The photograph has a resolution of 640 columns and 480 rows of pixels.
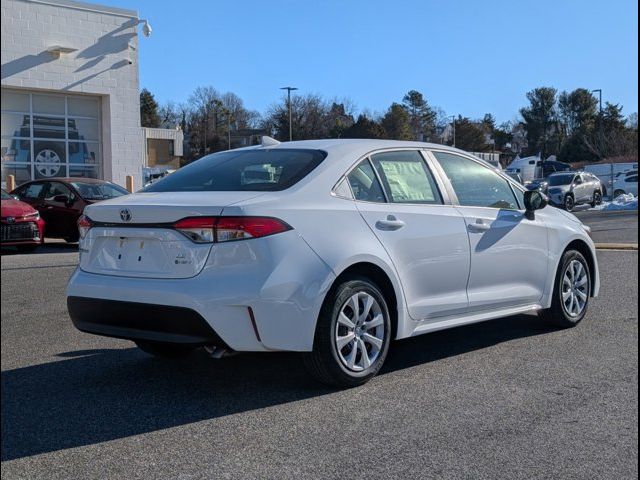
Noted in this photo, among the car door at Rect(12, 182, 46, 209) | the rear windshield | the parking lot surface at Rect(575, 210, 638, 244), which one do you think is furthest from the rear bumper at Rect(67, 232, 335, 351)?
the parking lot surface at Rect(575, 210, 638, 244)

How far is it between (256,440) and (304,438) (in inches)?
9.8

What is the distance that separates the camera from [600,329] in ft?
21.7

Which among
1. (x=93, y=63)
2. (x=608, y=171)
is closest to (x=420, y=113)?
(x=608, y=171)

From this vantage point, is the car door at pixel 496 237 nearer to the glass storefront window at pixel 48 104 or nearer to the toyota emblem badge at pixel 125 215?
the toyota emblem badge at pixel 125 215

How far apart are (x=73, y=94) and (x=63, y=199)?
35.7 ft

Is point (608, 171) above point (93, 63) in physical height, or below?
below

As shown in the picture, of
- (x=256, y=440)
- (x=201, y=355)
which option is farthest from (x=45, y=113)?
(x=256, y=440)

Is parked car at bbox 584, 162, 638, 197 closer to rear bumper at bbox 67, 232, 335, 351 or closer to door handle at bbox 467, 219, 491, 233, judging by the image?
door handle at bbox 467, 219, 491, 233

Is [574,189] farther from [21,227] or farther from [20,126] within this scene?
[21,227]

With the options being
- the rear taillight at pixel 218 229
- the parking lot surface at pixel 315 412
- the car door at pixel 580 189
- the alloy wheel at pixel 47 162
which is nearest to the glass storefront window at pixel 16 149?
the alloy wheel at pixel 47 162

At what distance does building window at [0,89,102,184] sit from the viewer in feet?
77.3

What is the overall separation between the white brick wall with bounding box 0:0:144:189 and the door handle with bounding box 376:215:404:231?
19.1 meters

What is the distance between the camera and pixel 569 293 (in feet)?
21.8

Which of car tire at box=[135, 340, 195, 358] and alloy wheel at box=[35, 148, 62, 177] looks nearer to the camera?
car tire at box=[135, 340, 195, 358]
